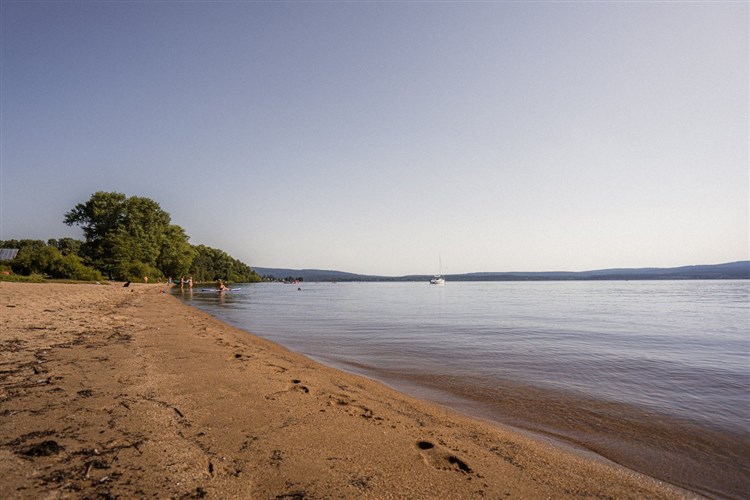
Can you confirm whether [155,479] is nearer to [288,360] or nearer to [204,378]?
[204,378]

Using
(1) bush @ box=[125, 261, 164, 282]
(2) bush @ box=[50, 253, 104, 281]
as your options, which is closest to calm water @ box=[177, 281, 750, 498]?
(2) bush @ box=[50, 253, 104, 281]

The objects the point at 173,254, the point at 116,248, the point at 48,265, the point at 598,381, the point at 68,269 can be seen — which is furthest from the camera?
the point at 173,254

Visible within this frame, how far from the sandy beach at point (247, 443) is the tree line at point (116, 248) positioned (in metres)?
59.3

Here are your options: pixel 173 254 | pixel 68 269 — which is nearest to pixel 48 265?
pixel 68 269

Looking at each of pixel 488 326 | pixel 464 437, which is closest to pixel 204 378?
pixel 464 437

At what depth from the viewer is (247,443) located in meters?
3.73

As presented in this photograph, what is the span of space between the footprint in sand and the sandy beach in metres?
0.02

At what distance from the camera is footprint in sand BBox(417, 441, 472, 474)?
363 centimetres

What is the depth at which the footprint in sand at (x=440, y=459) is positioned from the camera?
3.63m

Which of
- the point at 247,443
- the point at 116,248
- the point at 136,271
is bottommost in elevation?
the point at 247,443

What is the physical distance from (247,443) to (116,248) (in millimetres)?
76576

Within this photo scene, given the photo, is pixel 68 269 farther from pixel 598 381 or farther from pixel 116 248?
pixel 598 381

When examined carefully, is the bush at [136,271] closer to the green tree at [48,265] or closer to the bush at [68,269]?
the bush at [68,269]

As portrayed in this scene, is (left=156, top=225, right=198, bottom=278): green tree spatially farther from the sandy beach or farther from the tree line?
the sandy beach
